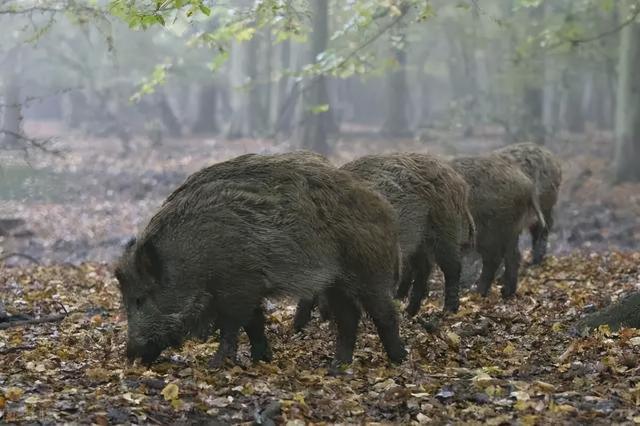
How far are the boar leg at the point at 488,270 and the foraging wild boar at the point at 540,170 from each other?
65.8 inches

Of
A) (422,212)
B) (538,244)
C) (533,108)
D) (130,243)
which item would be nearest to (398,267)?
(422,212)

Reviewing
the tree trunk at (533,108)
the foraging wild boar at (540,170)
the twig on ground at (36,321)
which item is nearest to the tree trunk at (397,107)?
the tree trunk at (533,108)

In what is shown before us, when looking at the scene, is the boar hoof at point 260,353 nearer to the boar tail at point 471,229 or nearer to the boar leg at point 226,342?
the boar leg at point 226,342

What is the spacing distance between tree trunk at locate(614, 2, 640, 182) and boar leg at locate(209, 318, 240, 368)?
1734 cm

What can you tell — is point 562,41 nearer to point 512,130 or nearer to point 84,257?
point 84,257

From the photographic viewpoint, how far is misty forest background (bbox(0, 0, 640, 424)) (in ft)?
19.1

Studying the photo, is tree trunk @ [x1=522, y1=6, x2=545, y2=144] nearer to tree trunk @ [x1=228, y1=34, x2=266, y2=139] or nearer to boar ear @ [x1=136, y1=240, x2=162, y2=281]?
tree trunk @ [x1=228, y1=34, x2=266, y2=139]

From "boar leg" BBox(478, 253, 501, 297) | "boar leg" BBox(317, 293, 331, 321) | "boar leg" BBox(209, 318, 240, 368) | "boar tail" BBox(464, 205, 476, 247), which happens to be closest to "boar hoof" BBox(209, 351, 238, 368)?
"boar leg" BBox(209, 318, 240, 368)

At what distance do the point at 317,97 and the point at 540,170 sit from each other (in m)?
14.6

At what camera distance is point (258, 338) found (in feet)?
23.4

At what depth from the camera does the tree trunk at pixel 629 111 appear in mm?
21609

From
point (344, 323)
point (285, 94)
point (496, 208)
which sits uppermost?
point (285, 94)

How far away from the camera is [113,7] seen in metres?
7.85

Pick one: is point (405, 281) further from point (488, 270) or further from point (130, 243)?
point (130, 243)
